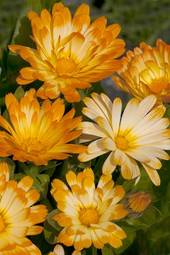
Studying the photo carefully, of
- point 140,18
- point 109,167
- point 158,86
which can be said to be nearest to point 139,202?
point 109,167

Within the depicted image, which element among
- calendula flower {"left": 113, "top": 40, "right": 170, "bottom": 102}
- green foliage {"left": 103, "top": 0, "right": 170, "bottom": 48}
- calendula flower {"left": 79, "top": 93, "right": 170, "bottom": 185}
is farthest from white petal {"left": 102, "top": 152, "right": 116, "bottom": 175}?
green foliage {"left": 103, "top": 0, "right": 170, "bottom": 48}

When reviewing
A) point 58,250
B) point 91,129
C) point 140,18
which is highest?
point 91,129

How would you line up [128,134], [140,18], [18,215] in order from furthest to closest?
[140,18] → [128,134] → [18,215]

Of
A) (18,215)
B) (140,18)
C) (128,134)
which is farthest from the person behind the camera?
(140,18)

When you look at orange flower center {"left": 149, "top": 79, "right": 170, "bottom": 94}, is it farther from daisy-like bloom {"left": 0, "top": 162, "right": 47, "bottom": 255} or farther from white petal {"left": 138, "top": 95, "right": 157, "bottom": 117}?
daisy-like bloom {"left": 0, "top": 162, "right": 47, "bottom": 255}

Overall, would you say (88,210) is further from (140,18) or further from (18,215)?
(140,18)

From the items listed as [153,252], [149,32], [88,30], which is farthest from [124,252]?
[149,32]
